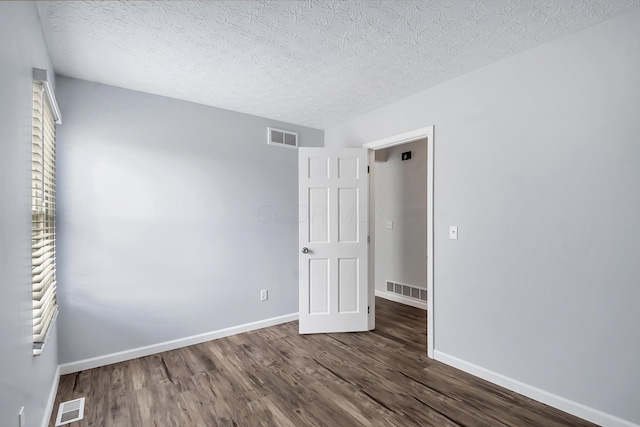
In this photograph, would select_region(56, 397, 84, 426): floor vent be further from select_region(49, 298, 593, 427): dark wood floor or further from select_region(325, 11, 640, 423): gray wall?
select_region(325, 11, 640, 423): gray wall

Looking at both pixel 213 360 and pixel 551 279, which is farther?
pixel 213 360

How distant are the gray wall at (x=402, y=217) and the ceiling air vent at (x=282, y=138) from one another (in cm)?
172

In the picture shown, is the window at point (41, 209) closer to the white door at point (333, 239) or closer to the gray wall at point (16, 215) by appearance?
the gray wall at point (16, 215)

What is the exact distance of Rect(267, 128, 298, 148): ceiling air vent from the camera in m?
3.68

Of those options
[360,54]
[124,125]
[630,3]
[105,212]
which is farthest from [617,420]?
[124,125]

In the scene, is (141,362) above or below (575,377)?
below

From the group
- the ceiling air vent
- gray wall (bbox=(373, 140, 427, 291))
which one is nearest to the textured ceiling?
the ceiling air vent

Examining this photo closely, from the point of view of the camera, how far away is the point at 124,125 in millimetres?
2762

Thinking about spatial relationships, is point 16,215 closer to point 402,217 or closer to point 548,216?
point 548,216

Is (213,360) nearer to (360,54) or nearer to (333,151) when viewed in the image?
(333,151)

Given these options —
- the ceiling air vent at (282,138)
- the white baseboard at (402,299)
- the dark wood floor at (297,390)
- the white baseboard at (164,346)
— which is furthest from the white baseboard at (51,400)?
the white baseboard at (402,299)

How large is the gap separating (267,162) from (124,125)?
1.45 metres

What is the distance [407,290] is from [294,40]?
3.71 metres

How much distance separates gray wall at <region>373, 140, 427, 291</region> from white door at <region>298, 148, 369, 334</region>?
1338 millimetres
